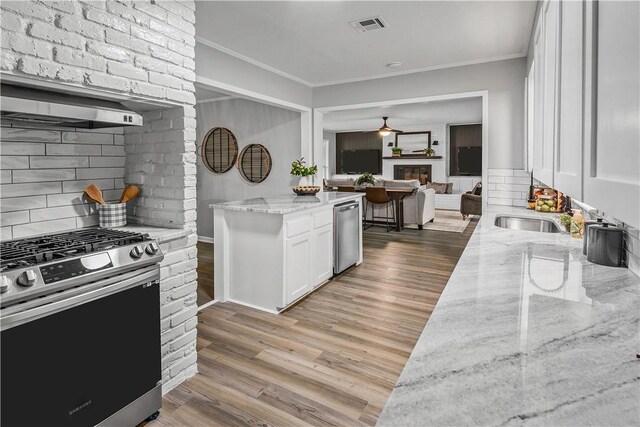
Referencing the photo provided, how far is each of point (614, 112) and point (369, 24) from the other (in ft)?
9.88

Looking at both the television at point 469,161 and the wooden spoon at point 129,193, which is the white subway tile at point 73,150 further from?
the television at point 469,161

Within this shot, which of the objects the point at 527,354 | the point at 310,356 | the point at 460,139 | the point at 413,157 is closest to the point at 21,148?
the point at 310,356

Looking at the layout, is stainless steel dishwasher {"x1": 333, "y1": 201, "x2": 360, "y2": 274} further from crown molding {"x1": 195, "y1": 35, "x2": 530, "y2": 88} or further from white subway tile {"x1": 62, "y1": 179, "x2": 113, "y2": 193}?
white subway tile {"x1": 62, "y1": 179, "x2": 113, "y2": 193}

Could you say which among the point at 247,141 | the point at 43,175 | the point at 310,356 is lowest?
the point at 310,356

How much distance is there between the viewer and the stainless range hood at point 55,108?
4.68 feet

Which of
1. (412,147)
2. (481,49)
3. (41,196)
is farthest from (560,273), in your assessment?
(412,147)

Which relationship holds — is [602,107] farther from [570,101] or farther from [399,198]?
[399,198]

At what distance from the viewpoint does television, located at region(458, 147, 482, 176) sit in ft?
34.9

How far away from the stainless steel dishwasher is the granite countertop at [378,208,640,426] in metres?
2.61

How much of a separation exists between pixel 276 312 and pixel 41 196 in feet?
6.04

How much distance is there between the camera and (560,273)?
1362mm

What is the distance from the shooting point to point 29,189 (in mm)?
1823

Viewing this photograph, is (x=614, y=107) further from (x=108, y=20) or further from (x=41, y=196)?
(x=41, y=196)

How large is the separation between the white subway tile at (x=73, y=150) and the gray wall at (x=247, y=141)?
3.47 meters
